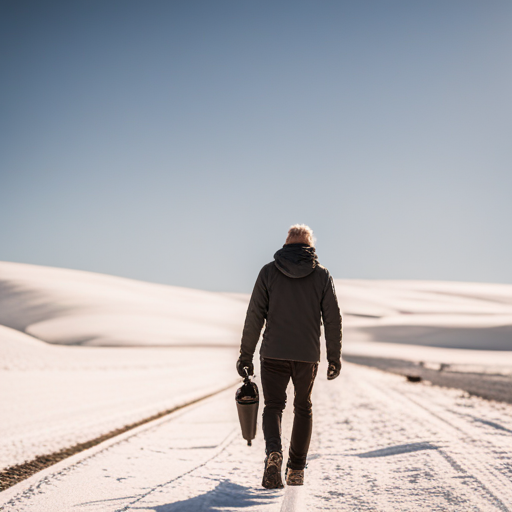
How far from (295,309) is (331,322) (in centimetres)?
29

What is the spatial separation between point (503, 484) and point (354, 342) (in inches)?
1869

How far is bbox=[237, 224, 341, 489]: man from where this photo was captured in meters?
3.60

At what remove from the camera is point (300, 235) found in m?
3.79

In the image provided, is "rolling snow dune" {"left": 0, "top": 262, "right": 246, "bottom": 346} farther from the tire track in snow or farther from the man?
the man

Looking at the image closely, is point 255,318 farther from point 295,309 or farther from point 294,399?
point 294,399

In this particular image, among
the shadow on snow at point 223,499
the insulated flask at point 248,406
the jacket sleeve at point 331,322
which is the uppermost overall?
the jacket sleeve at point 331,322

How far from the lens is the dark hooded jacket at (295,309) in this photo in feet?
11.8

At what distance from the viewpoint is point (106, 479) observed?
12.9 feet

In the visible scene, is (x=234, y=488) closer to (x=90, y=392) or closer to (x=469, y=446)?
(x=469, y=446)

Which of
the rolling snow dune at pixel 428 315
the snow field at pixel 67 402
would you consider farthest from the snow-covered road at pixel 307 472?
the rolling snow dune at pixel 428 315

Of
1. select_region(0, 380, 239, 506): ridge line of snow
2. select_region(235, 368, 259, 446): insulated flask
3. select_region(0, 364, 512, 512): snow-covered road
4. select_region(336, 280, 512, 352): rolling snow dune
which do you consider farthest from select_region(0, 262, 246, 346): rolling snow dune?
select_region(235, 368, 259, 446): insulated flask

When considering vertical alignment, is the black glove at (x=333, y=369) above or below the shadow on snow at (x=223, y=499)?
above

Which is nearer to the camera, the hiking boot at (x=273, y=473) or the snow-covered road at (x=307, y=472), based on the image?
the snow-covered road at (x=307, y=472)

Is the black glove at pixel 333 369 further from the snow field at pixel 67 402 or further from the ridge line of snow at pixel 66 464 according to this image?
the snow field at pixel 67 402
